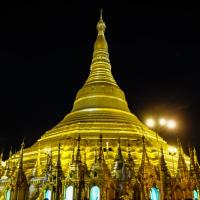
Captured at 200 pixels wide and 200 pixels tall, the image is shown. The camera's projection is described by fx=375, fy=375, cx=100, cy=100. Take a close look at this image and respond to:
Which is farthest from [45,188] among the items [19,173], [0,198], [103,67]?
[103,67]

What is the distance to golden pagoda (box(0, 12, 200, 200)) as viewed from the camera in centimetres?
2812

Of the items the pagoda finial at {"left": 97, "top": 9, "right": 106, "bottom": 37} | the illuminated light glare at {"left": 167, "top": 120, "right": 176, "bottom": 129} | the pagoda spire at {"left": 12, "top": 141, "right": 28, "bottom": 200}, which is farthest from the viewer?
the pagoda finial at {"left": 97, "top": 9, "right": 106, "bottom": 37}

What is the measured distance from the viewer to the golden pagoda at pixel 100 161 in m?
28.1

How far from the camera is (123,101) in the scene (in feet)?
151

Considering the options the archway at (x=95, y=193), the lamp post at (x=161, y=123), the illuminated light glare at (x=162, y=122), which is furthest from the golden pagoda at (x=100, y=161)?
the illuminated light glare at (x=162, y=122)

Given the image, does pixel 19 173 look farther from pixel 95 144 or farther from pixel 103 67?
pixel 103 67

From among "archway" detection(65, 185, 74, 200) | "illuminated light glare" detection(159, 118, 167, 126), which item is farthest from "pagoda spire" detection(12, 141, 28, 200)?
"illuminated light glare" detection(159, 118, 167, 126)

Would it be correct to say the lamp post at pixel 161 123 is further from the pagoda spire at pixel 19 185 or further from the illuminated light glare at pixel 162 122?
the pagoda spire at pixel 19 185

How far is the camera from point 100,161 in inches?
1131

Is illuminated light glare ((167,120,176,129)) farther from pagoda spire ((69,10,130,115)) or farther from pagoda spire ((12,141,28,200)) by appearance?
pagoda spire ((69,10,130,115))

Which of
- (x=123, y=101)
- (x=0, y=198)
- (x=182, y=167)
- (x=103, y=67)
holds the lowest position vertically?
(x=0, y=198)

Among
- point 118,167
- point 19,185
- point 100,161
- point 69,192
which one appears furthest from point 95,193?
point 19,185

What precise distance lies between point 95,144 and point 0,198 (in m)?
9.68

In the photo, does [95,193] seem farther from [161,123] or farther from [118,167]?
[161,123]
